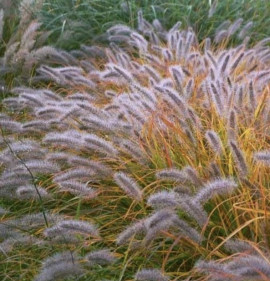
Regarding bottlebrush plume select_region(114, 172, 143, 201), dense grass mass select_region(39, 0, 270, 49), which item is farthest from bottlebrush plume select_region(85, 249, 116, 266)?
dense grass mass select_region(39, 0, 270, 49)

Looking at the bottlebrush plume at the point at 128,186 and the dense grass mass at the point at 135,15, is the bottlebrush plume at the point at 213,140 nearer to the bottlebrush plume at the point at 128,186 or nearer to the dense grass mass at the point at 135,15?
the bottlebrush plume at the point at 128,186

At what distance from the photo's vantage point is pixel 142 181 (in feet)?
10.7

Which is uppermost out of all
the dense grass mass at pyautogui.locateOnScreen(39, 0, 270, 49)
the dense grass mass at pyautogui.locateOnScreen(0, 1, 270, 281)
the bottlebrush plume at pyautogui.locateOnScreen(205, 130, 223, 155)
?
the bottlebrush plume at pyautogui.locateOnScreen(205, 130, 223, 155)

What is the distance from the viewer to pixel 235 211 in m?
2.85

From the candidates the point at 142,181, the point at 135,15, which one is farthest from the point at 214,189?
the point at 135,15

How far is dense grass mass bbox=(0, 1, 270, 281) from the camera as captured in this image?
262 cm

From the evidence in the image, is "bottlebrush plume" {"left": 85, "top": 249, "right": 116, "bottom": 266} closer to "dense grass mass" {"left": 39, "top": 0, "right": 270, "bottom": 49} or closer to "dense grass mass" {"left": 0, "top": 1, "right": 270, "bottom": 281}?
"dense grass mass" {"left": 0, "top": 1, "right": 270, "bottom": 281}

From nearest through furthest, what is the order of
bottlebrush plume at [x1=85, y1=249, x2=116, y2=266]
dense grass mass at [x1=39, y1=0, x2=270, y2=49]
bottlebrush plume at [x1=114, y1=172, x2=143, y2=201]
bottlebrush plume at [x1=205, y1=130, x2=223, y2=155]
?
bottlebrush plume at [x1=85, y1=249, x2=116, y2=266] < bottlebrush plume at [x1=114, y1=172, x2=143, y2=201] < bottlebrush plume at [x1=205, y1=130, x2=223, y2=155] < dense grass mass at [x1=39, y1=0, x2=270, y2=49]

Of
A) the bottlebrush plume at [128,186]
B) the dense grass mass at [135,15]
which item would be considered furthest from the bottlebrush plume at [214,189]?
the dense grass mass at [135,15]

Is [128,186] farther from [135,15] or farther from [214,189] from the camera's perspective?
[135,15]

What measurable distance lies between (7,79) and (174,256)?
9.47 feet

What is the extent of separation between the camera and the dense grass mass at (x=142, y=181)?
262cm

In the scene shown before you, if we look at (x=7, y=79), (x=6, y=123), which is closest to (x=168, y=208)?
(x=6, y=123)

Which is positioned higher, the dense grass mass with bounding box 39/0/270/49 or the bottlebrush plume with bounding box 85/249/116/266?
the bottlebrush plume with bounding box 85/249/116/266
